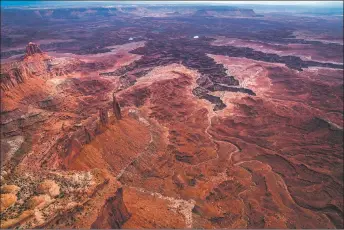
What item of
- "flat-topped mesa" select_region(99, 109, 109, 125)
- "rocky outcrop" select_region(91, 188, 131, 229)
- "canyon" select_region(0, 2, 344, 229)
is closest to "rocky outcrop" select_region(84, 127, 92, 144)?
"canyon" select_region(0, 2, 344, 229)

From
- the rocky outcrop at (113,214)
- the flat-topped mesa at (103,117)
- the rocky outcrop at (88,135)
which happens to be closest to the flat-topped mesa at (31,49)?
the flat-topped mesa at (103,117)

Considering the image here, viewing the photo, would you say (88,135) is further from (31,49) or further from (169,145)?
(31,49)

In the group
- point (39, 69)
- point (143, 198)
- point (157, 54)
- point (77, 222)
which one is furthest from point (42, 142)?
point (157, 54)

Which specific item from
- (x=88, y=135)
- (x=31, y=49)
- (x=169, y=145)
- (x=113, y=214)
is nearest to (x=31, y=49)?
(x=31, y=49)

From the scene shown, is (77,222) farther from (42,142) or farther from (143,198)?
(42,142)

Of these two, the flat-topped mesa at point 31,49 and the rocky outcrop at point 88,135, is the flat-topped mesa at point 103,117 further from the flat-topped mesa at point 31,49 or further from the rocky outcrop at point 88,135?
the flat-topped mesa at point 31,49

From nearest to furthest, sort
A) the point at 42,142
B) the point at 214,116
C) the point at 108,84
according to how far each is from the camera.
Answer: the point at 42,142, the point at 214,116, the point at 108,84

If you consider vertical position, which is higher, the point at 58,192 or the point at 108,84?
the point at 58,192
